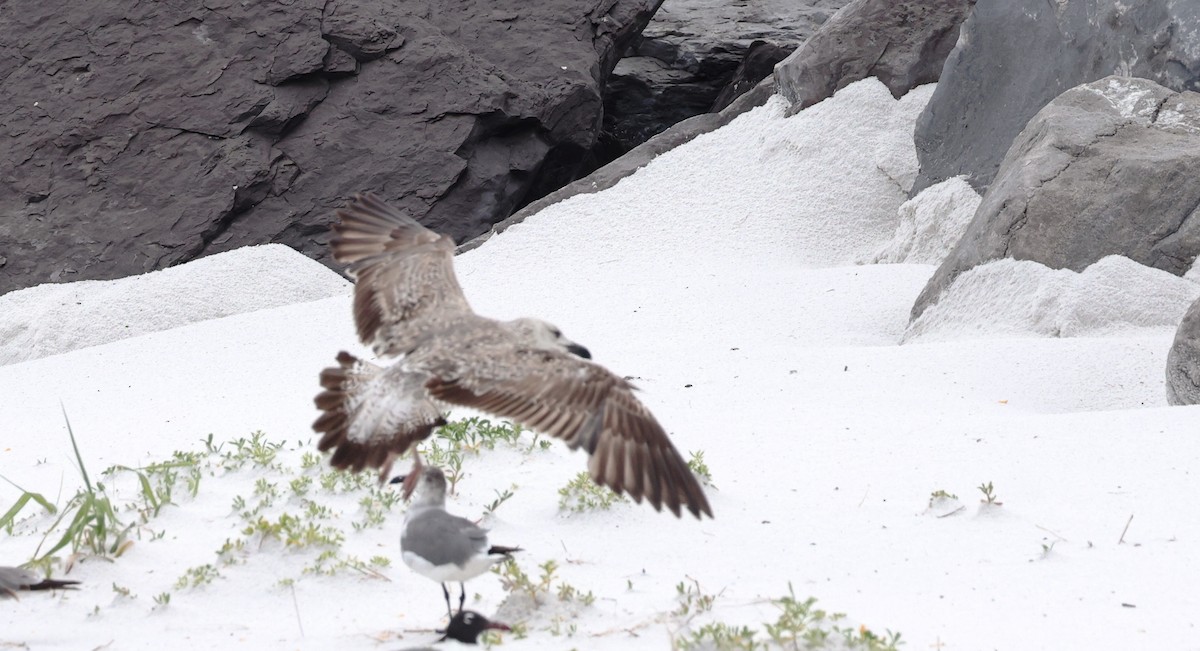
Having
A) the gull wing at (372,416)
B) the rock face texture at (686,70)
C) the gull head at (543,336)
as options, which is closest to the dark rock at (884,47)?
the rock face texture at (686,70)

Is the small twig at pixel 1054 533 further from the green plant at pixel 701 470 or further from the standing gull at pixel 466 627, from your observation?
the standing gull at pixel 466 627

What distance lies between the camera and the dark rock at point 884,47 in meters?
9.87

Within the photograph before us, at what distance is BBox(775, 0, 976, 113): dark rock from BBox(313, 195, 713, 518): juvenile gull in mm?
6955

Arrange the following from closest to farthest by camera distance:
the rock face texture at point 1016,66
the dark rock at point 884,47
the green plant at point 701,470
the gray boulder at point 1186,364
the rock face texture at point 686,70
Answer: the green plant at point 701,470
the gray boulder at point 1186,364
the rock face texture at point 1016,66
the dark rock at point 884,47
the rock face texture at point 686,70

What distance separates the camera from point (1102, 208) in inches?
252

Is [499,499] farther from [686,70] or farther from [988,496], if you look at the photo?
[686,70]

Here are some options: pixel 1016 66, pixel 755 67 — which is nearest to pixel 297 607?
pixel 1016 66

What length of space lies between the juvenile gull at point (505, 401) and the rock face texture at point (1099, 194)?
372cm

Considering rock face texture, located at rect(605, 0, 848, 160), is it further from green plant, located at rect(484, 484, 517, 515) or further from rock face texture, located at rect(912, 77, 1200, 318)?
green plant, located at rect(484, 484, 517, 515)

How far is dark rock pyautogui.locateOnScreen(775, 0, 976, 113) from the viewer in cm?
987

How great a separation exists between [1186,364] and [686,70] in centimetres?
887

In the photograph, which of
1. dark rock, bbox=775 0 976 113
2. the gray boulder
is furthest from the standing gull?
dark rock, bbox=775 0 976 113

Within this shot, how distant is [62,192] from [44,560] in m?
7.32

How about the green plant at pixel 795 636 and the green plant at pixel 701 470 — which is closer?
the green plant at pixel 795 636
